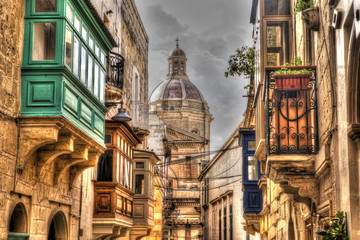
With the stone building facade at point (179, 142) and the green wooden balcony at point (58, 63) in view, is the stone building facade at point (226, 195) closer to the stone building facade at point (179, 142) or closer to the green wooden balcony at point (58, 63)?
the stone building facade at point (179, 142)

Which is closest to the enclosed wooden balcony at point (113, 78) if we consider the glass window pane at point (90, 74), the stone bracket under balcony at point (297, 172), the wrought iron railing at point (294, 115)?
the glass window pane at point (90, 74)

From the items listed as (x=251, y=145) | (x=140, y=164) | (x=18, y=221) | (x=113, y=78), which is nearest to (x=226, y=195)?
(x=251, y=145)

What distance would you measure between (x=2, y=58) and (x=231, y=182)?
3143 cm

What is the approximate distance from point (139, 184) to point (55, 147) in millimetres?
12564

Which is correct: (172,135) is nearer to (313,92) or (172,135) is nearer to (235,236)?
(235,236)

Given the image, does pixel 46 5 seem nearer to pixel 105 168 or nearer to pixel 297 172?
pixel 297 172

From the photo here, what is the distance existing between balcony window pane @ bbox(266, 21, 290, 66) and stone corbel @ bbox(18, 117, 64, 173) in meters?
6.09

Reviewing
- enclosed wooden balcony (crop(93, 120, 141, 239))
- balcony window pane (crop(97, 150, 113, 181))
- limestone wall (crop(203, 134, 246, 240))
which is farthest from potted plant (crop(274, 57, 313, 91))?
limestone wall (crop(203, 134, 246, 240))

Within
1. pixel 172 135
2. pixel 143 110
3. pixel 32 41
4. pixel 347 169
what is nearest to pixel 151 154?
pixel 143 110

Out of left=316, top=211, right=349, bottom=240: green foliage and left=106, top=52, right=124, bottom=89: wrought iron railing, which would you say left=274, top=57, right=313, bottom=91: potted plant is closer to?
left=316, top=211, right=349, bottom=240: green foliage

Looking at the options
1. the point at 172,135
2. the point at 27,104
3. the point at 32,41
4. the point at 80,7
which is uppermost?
the point at 172,135

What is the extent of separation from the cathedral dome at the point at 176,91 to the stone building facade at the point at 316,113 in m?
70.9

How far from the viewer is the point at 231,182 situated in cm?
4062

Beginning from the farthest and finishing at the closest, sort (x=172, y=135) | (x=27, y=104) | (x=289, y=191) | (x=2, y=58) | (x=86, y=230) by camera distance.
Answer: (x=172, y=135) → (x=86, y=230) → (x=289, y=191) → (x=27, y=104) → (x=2, y=58)
